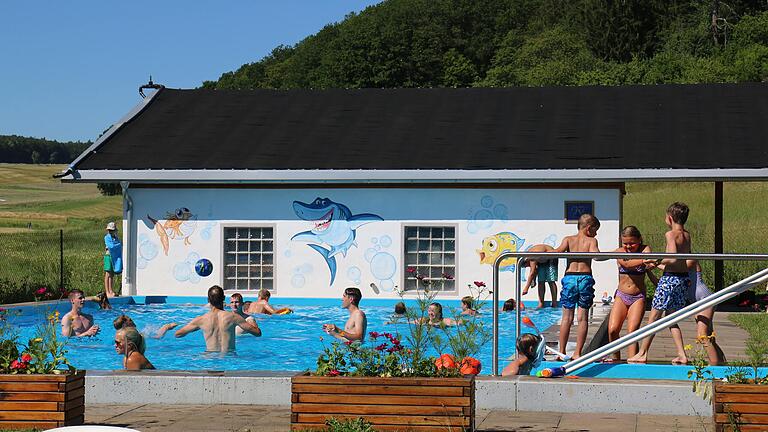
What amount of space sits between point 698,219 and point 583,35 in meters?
42.7

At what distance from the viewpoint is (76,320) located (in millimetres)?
17547

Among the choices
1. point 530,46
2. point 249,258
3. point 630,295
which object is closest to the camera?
point 630,295

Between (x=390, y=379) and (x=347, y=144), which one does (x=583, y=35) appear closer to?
(x=347, y=144)

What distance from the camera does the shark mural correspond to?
73.9ft

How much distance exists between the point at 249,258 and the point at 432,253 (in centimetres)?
368

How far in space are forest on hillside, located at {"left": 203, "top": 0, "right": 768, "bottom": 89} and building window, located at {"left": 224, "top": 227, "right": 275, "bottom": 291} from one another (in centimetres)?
3877

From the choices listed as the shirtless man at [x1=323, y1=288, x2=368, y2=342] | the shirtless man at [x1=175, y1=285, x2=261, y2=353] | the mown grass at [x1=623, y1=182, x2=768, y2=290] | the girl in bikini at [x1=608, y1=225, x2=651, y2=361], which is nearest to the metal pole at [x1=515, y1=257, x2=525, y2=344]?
the girl in bikini at [x1=608, y1=225, x2=651, y2=361]

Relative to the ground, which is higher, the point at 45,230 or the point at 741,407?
the point at 45,230

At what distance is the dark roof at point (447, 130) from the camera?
21984 mm

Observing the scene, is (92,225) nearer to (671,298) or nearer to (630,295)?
(630,295)

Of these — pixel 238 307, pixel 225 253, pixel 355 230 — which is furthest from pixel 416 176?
pixel 238 307

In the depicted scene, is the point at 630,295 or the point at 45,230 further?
the point at 45,230

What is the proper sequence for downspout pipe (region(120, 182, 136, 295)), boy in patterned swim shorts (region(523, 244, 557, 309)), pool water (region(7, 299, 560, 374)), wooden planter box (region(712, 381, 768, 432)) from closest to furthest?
wooden planter box (region(712, 381, 768, 432))
boy in patterned swim shorts (region(523, 244, 557, 309))
pool water (region(7, 299, 560, 374))
downspout pipe (region(120, 182, 136, 295))

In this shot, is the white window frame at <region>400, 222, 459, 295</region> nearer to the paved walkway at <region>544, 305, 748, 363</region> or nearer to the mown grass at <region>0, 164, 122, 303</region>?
the paved walkway at <region>544, 305, 748, 363</region>
